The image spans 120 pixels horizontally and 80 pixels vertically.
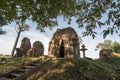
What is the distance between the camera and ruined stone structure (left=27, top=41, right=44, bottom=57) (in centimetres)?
2573

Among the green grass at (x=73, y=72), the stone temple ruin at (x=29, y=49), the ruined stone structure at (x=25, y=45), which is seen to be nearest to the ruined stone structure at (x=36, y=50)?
the stone temple ruin at (x=29, y=49)

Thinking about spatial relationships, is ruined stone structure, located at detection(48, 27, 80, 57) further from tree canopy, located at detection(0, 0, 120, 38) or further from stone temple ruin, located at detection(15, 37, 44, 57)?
tree canopy, located at detection(0, 0, 120, 38)

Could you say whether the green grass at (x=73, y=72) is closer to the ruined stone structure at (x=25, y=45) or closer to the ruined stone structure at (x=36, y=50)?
the ruined stone structure at (x=36, y=50)

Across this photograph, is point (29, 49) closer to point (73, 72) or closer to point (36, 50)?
point (36, 50)

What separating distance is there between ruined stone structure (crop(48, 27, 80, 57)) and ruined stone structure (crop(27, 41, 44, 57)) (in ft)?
16.5

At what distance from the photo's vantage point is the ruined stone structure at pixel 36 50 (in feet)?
84.4

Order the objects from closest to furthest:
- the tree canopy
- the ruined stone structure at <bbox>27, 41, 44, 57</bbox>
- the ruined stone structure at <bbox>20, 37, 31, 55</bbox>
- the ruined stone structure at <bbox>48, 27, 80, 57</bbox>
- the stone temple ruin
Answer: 1. the tree canopy
2. the ruined stone structure at <bbox>48, 27, 80, 57</bbox>
3. the ruined stone structure at <bbox>27, 41, 44, 57</bbox>
4. the stone temple ruin
5. the ruined stone structure at <bbox>20, 37, 31, 55</bbox>

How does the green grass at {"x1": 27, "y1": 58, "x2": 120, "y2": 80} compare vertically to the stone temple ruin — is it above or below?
below

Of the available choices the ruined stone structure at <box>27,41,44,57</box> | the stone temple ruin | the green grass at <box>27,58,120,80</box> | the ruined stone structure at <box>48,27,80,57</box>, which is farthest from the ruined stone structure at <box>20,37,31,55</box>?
the green grass at <box>27,58,120,80</box>

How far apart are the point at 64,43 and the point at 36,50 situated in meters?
7.03

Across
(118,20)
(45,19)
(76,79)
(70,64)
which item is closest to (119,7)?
(118,20)

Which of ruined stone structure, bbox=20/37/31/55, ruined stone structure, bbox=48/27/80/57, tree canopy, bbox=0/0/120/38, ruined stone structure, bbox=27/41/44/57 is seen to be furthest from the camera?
ruined stone structure, bbox=20/37/31/55

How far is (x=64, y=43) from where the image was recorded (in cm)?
2077

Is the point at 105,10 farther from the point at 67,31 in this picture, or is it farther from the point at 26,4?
the point at 67,31
